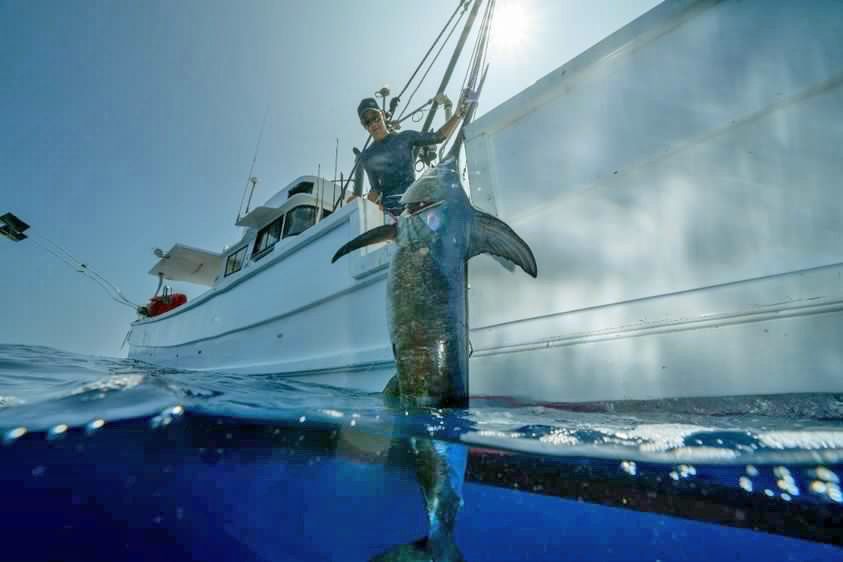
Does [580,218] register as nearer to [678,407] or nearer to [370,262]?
[678,407]

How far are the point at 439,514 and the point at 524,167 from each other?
272 cm

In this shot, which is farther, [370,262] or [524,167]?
[370,262]

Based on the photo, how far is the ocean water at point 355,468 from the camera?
5.17 feet

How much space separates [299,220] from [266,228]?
133 cm

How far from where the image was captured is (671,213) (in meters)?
2.39

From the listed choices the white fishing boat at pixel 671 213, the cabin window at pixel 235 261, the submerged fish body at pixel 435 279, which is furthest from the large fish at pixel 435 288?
the cabin window at pixel 235 261

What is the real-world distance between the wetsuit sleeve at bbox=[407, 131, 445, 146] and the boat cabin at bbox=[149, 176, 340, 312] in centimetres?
276

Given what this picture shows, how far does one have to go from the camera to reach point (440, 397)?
7.07ft

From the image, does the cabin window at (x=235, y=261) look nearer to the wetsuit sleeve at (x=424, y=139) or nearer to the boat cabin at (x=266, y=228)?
the boat cabin at (x=266, y=228)

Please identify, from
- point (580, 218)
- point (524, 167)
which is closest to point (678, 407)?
point (580, 218)

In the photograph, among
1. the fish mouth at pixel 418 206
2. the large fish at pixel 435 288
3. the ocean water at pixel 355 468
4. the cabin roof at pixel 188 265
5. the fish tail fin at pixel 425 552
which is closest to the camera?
the fish tail fin at pixel 425 552

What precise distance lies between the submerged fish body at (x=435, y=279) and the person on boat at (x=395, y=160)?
63.2 inches

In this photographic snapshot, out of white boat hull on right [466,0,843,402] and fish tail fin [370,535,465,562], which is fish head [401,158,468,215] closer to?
white boat hull on right [466,0,843,402]

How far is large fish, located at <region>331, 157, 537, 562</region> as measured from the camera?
85.7 inches
